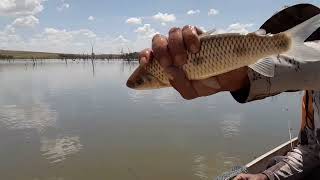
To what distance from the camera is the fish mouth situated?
2.18 metres

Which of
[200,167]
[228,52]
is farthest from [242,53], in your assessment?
[200,167]

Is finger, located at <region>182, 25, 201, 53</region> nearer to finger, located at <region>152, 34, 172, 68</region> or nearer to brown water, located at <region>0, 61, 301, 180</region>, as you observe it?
finger, located at <region>152, 34, 172, 68</region>

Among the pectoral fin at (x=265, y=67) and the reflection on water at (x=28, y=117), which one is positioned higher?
the pectoral fin at (x=265, y=67)

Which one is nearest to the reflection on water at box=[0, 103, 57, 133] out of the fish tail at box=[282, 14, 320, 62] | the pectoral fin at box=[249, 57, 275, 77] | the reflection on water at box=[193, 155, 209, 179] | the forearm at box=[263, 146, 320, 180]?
the reflection on water at box=[193, 155, 209, 179]

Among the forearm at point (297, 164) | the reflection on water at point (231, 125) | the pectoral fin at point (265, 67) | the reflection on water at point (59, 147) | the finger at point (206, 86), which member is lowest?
the reflection on water at point (59, 147)

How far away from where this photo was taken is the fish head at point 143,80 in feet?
7.16

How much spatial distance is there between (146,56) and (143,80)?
0.16m

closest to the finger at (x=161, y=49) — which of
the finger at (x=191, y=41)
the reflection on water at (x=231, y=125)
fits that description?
the finger at (x=191, y=41)

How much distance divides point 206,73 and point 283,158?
2.46 m

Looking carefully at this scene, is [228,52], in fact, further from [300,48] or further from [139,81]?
[139,81]

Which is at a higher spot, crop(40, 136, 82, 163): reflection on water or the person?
the person

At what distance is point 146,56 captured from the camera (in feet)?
6.97

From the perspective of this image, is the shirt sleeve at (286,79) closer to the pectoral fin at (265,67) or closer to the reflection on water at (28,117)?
the pectoral fin at (265,67)

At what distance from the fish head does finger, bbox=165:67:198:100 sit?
0.30ft
